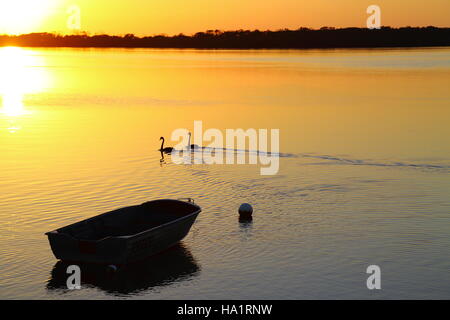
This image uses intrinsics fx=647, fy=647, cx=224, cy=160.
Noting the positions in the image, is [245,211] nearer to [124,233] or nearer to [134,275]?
[124,233]

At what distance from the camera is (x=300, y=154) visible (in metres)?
46.5

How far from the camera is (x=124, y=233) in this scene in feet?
88.4

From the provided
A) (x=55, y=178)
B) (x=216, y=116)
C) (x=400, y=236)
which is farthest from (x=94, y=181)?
(x=216, y=116)

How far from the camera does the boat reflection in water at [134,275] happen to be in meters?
22.6

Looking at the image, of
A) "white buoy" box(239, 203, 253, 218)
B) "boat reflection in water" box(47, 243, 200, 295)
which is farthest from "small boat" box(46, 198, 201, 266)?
"white buoy" box(239, 203, 253, 218)

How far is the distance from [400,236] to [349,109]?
153 ft

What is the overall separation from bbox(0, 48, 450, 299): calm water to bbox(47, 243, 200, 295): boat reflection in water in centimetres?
8

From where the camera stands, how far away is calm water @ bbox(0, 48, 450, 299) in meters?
23.1

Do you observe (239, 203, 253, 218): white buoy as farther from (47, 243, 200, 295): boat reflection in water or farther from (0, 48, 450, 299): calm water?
(47, 243, 200, 295): boat reflection in water

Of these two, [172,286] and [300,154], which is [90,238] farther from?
[300,154]

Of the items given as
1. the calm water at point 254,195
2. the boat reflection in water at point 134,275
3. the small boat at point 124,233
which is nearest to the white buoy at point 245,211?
the calm water at point 254,195

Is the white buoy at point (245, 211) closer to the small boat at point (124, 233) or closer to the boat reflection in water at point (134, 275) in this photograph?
the small boat at point (124, 233)

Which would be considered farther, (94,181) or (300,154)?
(300,154)

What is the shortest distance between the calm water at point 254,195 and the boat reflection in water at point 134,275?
82mm
